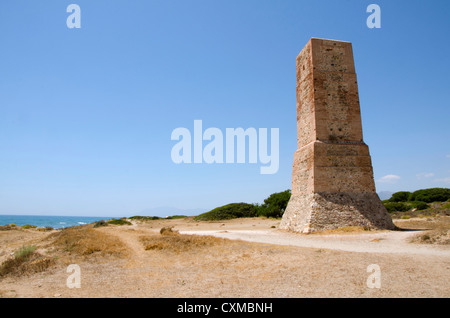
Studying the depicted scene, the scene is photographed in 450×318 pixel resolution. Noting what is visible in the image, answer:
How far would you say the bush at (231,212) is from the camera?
32.7 meters

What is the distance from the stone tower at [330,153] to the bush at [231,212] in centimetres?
1772

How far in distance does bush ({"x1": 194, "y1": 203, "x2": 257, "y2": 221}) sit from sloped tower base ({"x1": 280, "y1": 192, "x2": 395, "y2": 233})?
18.9 m

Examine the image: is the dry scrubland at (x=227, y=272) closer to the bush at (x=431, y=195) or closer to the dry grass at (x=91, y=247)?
the dry grass at (x=91, y=247)

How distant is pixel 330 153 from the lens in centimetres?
1431

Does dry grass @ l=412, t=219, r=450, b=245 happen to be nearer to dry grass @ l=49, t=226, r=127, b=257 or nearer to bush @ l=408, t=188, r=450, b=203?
dry grass @ l=49, t=226, r=127, b=257

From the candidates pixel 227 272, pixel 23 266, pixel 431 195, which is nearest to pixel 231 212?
pixel 431 195

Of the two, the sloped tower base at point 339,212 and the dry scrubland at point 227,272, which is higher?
the sloped tower base at point 339,212

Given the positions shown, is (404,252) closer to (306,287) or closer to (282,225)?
(306,287)

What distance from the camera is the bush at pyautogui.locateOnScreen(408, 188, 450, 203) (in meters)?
36.5

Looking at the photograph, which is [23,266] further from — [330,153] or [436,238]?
[330,153]

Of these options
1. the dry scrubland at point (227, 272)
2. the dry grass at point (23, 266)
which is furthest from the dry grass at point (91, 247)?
the dry grass at point (23, 266)

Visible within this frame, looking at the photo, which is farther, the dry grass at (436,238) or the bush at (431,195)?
the bush at (431,195)

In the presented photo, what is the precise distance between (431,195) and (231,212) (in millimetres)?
26672
